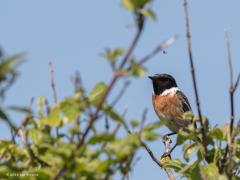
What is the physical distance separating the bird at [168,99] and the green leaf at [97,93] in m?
6.99

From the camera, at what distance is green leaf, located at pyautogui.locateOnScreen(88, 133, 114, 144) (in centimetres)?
179

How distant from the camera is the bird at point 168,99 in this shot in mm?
9547

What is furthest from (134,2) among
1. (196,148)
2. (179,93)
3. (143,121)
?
(179,93)

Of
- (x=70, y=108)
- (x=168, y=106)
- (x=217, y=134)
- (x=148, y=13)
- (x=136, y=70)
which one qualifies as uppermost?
(x=148, y=13)

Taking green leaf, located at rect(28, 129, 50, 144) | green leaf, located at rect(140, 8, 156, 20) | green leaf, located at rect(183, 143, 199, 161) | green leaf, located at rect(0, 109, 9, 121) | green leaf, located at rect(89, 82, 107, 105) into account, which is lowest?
green leaf, located at rect(183, 143, 199, 161)

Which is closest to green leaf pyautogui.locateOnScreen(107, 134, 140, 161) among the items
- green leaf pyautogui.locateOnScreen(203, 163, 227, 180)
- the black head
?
green leaf pyautogui.locateOnScreen(203, 163, 227, 180)

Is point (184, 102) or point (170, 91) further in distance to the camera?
point (170, 91)

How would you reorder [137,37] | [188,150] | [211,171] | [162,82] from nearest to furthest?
[137,37]
[211,171]
[188,150]
[162,82]

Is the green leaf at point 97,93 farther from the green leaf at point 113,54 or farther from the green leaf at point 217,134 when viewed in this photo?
the green leaf at point 217,134

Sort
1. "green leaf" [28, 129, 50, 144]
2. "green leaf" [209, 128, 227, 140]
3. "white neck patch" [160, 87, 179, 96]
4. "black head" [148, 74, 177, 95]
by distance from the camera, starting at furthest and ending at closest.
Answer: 1. "black head" [148, 74, 177, 95]
2. "white neck patch" [160, 87, 179, 96]
3. "green leaf" [209, 128, 227, 140]
4. "green leaf" [28, 129, 50, 144]

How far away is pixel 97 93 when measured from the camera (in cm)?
195

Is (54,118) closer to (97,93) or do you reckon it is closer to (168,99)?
(97,93)

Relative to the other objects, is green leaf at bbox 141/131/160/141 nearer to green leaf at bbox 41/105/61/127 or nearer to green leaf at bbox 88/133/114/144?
green leaf at bbox 88/133/114/144

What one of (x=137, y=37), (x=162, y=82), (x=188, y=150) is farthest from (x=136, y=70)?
(x=162, y=82)
